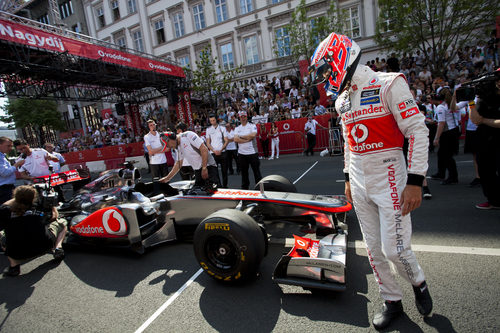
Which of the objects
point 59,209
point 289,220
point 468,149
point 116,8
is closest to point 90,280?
point 59,209

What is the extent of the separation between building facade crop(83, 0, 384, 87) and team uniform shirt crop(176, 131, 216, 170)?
15.4m

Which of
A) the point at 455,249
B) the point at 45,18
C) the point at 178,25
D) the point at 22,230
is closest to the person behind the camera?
the point at 455,249

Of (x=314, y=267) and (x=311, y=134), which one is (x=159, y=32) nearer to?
(x=311, y=134)

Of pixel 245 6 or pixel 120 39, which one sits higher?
pixel 120 39

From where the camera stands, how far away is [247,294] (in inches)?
102

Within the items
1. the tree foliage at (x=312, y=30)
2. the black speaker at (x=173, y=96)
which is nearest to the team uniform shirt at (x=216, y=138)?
the tree foliage at (x=312, y=30)

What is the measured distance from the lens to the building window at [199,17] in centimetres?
2635

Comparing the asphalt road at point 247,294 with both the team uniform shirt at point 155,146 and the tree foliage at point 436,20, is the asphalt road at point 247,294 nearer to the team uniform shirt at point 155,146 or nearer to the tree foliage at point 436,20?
the team uniform shirt at point 155,146

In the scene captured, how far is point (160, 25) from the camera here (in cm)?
2900

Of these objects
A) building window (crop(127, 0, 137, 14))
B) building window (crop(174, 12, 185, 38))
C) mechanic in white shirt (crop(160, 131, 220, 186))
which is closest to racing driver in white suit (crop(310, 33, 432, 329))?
mechanic in white shirt (crop(160, 131, 220, 186))

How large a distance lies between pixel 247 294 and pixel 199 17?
1123 inches

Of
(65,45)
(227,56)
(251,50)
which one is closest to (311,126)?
(65,45)

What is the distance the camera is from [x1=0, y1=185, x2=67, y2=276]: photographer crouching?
144 inches

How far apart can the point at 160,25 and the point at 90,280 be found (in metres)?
30.8
